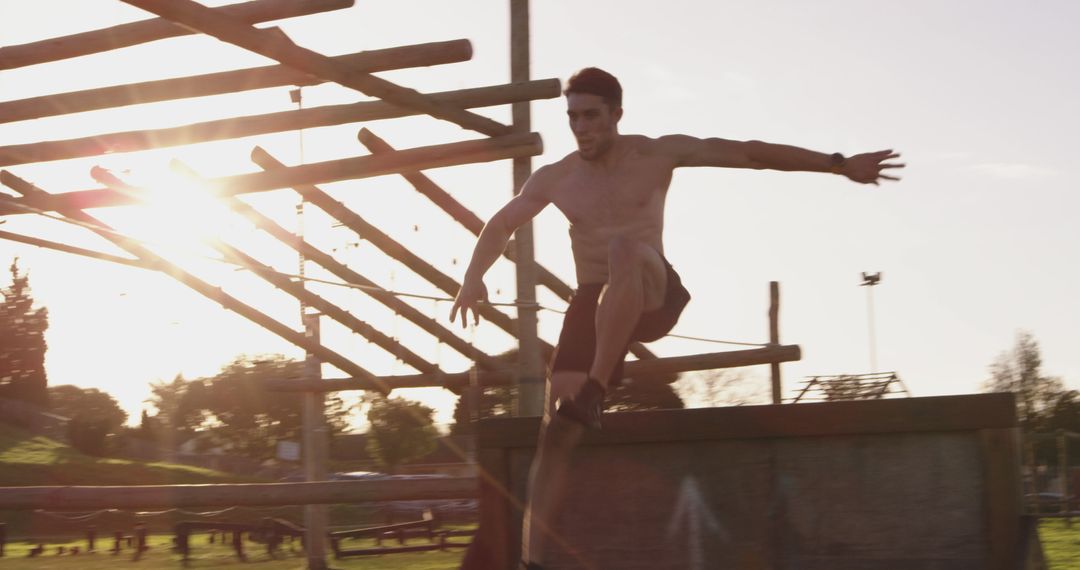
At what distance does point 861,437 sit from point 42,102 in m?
7.53

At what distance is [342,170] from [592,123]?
21.8ft

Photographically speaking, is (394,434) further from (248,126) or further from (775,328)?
(248,126)

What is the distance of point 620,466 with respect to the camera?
17.8 feet

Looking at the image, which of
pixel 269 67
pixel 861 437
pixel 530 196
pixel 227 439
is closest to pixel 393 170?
pixel 269 67

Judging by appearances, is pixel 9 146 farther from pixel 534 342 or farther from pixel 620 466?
pixel 620 466

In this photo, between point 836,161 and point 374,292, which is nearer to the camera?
point 836,161

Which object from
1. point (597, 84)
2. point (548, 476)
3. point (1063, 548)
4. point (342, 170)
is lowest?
point (1063, 548)

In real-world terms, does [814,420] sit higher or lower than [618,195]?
lower

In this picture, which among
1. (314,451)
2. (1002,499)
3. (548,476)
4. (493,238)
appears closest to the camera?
(1002,499)

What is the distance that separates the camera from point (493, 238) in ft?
18.0

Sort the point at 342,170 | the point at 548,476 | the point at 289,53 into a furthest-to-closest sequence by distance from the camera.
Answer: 1. the point at 342,170
2. the point at 289,53
3. the point at 548,476

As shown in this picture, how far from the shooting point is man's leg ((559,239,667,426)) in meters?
4.95

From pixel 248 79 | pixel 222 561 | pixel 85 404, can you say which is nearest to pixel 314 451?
pixel 222 561

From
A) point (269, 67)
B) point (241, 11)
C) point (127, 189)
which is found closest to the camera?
point (241, 11)
